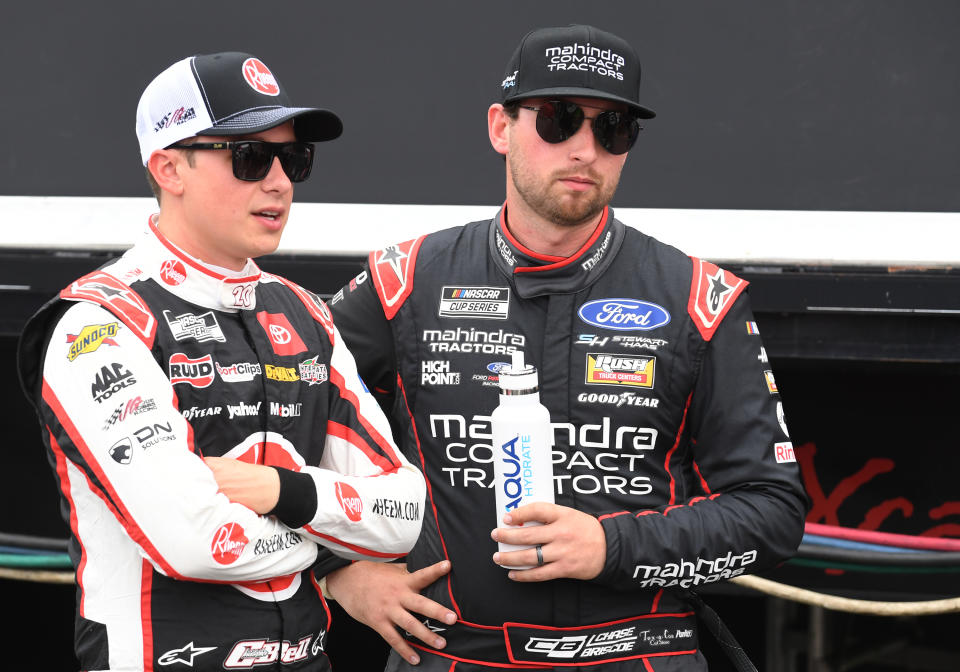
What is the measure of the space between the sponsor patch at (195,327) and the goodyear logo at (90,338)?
9cm

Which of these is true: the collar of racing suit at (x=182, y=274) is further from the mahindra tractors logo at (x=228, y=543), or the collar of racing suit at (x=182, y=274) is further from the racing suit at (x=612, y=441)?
the racing suit at (x=612, y=441)

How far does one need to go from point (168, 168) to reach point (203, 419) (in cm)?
39

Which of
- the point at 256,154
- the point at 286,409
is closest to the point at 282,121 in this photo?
the point at 256,154

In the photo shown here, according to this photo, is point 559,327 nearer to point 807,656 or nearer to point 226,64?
point 226,64

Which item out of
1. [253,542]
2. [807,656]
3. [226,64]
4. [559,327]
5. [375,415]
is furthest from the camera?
[807,656]

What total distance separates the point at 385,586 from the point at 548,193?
76 centimetres

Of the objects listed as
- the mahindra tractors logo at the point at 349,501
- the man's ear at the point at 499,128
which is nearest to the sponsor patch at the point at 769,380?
the man's ear at the point at 499,128

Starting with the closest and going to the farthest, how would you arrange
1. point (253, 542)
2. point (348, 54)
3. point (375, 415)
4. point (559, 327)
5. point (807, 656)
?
point (253, 542) → point (375, 415) → point (559, 327) → point (348, 54) → point (807, 656)

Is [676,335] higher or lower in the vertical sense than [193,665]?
higher

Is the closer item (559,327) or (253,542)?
(253,542)

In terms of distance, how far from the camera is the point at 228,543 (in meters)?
1.56

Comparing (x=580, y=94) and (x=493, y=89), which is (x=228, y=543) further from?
(x=493, y=89)

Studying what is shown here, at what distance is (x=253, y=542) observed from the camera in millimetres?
1591

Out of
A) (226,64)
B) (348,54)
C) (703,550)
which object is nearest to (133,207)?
(348,54)
